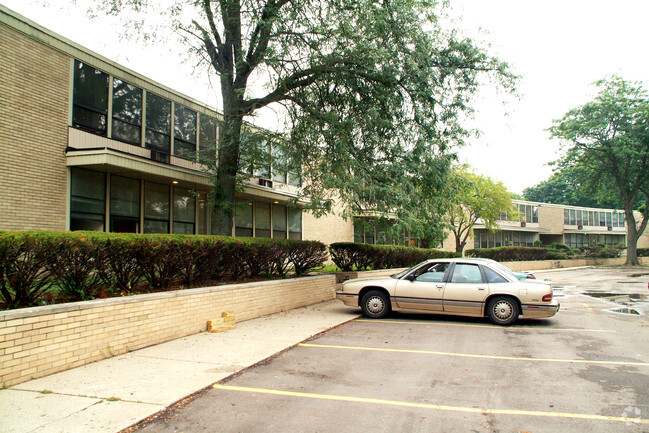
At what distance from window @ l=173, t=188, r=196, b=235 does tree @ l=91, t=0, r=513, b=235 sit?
278 centimetres

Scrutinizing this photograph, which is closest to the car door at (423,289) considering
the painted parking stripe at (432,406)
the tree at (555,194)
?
the painted parking stripe at (432,406)

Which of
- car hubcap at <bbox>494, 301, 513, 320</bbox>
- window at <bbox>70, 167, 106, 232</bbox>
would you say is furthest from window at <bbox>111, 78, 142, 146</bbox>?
car hubcap at <bbox>494, 301, 513, 320</bbox>

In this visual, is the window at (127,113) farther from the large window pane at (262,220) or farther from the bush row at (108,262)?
the large window pane at (262,220)

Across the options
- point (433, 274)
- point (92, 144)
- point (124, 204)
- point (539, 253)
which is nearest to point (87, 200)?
point (124, 204)

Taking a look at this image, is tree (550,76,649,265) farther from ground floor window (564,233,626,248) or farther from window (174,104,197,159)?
window (174,104,197,159)

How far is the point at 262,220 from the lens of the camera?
18922mm

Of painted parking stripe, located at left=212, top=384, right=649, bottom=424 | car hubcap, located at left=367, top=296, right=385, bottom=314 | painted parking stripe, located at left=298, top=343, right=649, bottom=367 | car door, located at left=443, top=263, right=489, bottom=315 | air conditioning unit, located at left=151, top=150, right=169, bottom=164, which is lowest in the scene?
painted parking stripe, located at left=298, top=343, right=649, bottom=367

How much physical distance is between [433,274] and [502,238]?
127 feet

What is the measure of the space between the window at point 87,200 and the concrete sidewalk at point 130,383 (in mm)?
5560

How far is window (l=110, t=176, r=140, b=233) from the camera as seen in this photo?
12219mm

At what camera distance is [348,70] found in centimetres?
1134

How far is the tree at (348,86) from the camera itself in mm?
10781

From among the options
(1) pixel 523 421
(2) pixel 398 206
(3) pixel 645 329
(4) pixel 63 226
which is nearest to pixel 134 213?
(4) pixel 63 226

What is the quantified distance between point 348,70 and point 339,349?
7.27 metres
